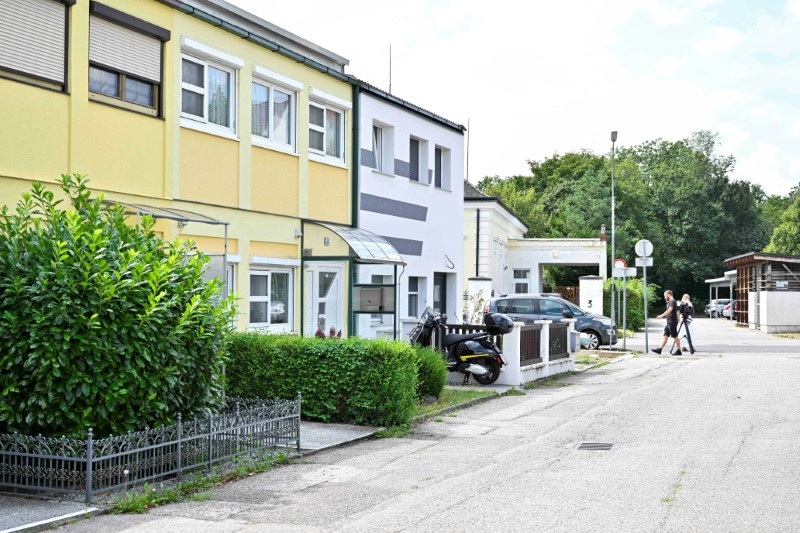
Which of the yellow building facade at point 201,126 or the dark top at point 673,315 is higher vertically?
the yellow building facade at point 201,126

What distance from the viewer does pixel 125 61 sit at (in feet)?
46.5

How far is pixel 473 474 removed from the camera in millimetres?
9508

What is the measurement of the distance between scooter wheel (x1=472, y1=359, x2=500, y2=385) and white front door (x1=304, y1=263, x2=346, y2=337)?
3193 millimetres

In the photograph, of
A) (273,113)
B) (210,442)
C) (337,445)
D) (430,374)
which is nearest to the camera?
(210,442)

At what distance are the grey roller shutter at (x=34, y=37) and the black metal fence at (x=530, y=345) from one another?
10.2 meters

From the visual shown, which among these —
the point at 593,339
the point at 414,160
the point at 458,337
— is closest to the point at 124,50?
the point at 458,337

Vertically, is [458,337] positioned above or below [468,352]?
above

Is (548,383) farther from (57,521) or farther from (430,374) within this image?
(57,521)

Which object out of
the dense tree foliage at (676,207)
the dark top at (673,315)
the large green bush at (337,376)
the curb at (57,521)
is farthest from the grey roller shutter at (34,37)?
the dense tree foliage at (676,207)

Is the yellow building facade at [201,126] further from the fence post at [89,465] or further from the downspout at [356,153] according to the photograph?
the fence post at [89,465]

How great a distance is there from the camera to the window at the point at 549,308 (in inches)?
1228

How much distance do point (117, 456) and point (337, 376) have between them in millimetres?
4579

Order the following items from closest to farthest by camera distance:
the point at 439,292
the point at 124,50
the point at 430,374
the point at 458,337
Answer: the point at 124,50
the point at 430,374
the point at 458,337
the point at 439,292

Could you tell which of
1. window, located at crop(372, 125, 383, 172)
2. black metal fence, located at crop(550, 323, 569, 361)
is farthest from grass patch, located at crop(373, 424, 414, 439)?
window, located at crop(372, 125, 383, 172)
